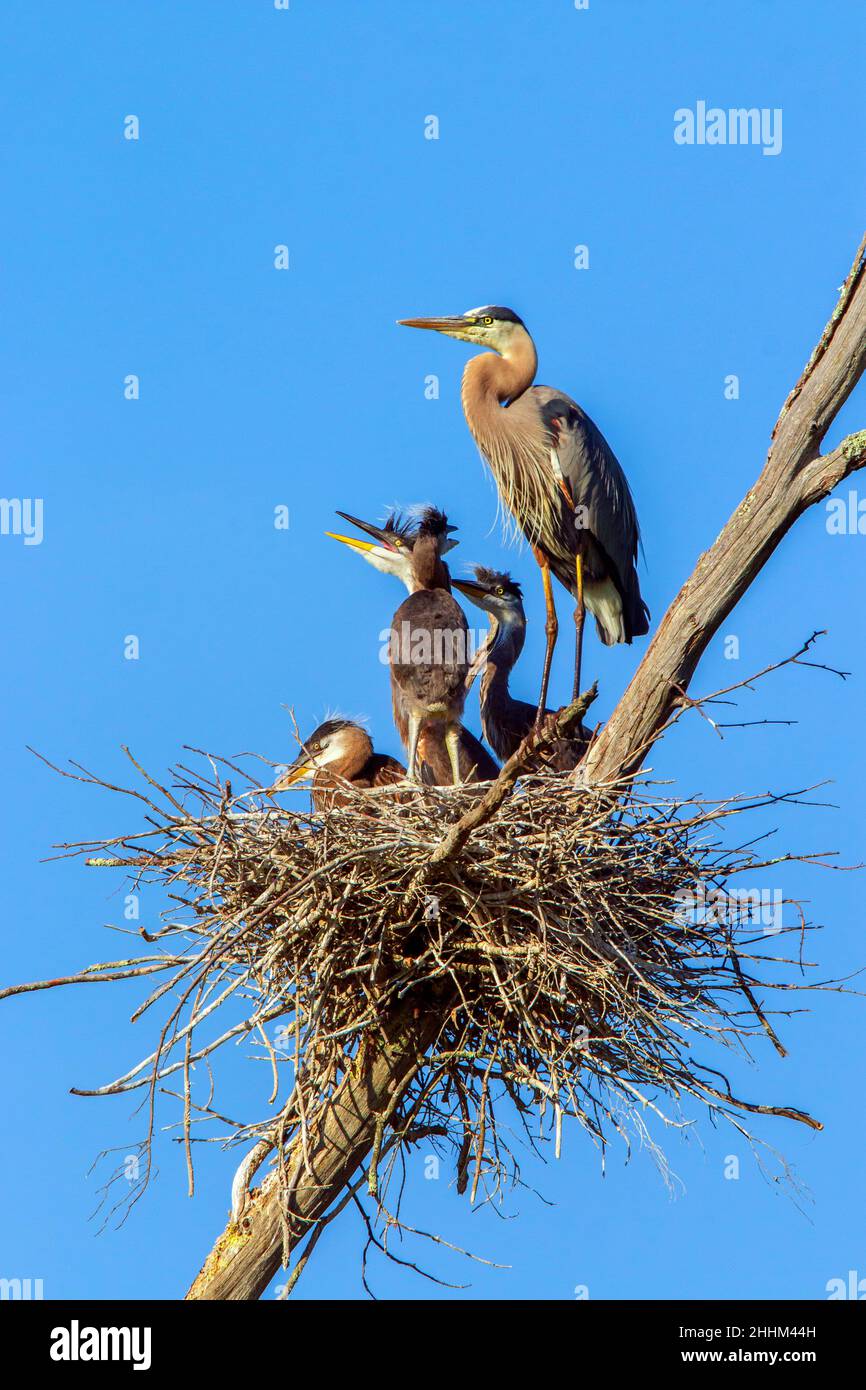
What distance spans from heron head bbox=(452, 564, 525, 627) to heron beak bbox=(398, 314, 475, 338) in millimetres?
1156

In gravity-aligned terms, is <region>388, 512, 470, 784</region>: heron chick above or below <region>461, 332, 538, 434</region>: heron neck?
below

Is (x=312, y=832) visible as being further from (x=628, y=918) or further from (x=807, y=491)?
(x=807, y=491)

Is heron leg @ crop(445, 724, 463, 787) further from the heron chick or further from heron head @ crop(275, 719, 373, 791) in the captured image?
heron head @ crop(275, 719, 373, 791)

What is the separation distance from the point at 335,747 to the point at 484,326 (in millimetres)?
2224

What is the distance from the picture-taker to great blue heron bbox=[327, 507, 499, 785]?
20.9 ft

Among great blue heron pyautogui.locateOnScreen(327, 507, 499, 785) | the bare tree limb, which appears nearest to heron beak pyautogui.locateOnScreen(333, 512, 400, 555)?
great blue heron pyautogui.locateOnScreen(327, 507, 499, 785)

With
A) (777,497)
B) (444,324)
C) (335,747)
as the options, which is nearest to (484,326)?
(444,324)

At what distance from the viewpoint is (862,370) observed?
15.5 feet

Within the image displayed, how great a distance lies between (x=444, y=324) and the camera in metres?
7.58

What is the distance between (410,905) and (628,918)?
24.6 inches

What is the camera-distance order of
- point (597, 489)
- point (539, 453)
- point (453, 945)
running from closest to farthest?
point (453, 945)
point (539, 453)
point (597, 489)

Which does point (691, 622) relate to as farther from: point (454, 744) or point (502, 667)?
point (502, 667)

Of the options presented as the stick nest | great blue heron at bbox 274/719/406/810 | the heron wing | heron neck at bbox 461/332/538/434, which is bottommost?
the stick nest
